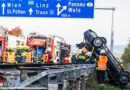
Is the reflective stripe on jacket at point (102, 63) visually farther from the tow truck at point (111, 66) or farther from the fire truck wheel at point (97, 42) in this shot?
the fire truck wheel at point (97, 42)

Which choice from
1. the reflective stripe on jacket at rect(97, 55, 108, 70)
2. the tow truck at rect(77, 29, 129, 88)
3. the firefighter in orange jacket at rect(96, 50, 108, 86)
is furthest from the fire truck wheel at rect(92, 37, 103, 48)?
the reflective stripe on jacket at rect(97, 55, 108, 70)

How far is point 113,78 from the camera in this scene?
13203mm

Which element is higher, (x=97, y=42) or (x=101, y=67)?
(x=97, y=42)

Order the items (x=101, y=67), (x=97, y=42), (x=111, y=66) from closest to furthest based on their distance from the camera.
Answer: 1. (x=101, y=67)
2. (x=111, y=66)
3. (x=97, y=42)

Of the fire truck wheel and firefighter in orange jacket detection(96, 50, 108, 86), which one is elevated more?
the fire truck wheel

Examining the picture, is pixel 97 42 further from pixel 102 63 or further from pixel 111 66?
pixel 102 63

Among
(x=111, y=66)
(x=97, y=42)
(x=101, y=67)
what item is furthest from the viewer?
(x=97, y=42)

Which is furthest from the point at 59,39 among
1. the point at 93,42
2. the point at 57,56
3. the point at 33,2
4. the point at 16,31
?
the point at 16,31

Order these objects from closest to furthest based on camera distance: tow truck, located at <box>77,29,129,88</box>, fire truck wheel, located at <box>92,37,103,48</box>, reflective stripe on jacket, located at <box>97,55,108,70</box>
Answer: tow truck, located at <box>77,29,129,88</box>, reflective stripe on jacket, located at <box>97,55,108,70</box>, fire truck wheel, located at <box>92,37,103,48</box>

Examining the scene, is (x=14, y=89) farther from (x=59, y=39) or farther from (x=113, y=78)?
(x=59, y=39)

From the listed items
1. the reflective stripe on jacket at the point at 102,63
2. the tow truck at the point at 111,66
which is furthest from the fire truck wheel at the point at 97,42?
the reflective stripe on jacket at the point at 102,63

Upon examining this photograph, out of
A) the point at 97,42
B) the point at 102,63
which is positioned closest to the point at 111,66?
the point at 102,63

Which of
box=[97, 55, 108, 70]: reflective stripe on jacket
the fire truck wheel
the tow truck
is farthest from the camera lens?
the fire truck wheel

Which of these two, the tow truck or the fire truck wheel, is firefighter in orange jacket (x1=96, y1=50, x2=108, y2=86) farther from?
the fire truck wheel
